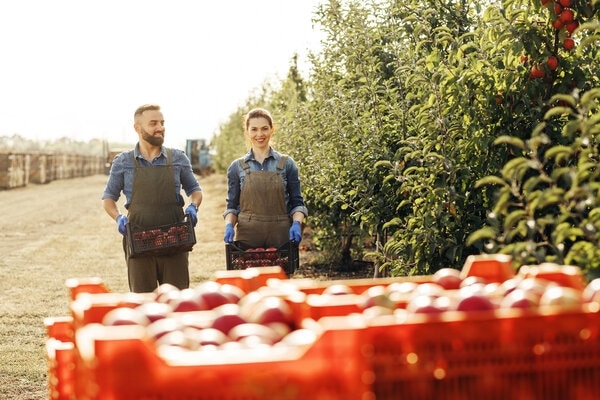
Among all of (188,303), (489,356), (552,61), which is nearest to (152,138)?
(552,61)

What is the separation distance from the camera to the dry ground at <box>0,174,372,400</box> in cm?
706

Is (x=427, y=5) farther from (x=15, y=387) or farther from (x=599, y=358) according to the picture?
(x=599, y=358)

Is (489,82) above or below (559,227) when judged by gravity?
above

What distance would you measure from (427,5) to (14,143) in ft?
245

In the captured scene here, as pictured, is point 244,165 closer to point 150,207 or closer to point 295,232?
point 295,232

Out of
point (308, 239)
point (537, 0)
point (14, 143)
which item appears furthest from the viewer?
point (14, 143)

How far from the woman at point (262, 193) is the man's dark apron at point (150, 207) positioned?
1.29 feet

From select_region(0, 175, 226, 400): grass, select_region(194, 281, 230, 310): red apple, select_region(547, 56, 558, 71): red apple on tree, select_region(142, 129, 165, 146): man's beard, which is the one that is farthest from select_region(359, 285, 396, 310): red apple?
select_region(0, 175, 226, 400): grass

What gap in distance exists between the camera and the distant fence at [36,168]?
39.7m

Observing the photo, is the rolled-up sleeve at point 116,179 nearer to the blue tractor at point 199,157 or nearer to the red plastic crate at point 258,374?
the red plastic crate at point 258,374

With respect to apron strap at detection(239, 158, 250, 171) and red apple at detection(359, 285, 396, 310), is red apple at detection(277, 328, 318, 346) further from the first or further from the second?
apron strap at detection(239, 158, 250, 171)

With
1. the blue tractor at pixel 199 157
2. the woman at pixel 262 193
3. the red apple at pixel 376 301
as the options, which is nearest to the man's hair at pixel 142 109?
the woman at pixel 262 193

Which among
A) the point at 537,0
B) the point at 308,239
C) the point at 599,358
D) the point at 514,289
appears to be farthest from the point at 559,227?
the point at 308,239

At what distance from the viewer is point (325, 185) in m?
9.21
